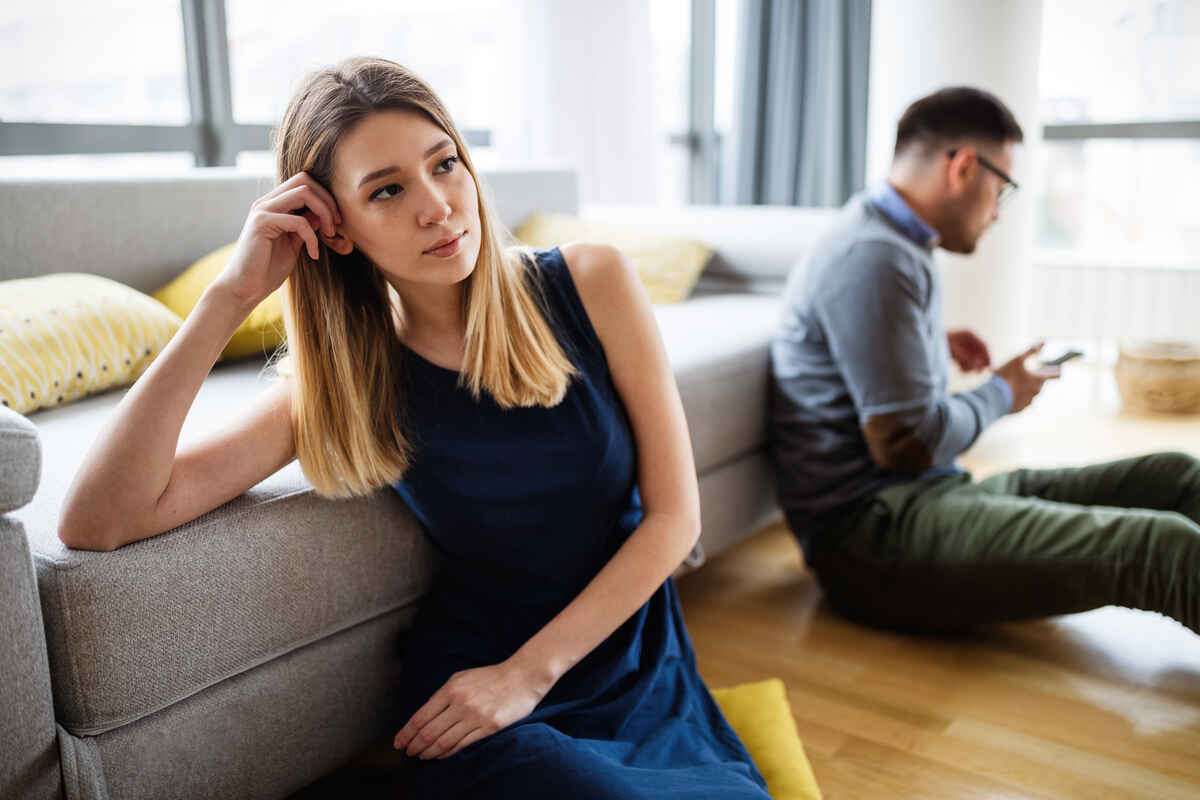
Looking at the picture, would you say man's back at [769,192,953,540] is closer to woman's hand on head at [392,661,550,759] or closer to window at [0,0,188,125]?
woman's hand on head at [392,661,550,759]

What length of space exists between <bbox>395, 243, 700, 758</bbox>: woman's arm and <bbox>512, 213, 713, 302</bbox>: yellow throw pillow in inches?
49.9

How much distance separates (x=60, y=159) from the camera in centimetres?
277

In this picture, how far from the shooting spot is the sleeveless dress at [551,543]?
3.97 feet

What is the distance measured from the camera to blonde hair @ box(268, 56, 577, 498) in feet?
3.74

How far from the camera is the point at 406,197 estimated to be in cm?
110

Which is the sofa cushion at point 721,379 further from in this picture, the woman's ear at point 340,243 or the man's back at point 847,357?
the woman's ear at point 340,243

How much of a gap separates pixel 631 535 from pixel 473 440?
0.73ft

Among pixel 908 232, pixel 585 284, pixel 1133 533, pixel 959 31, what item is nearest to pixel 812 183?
pixel 959 31

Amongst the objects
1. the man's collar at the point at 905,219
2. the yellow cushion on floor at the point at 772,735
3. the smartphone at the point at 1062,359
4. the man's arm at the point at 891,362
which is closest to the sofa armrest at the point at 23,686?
the yellow cushion on floor at the point at 772,735

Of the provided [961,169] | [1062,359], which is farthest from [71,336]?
[1062,359]

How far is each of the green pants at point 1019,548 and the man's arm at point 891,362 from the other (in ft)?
0.31

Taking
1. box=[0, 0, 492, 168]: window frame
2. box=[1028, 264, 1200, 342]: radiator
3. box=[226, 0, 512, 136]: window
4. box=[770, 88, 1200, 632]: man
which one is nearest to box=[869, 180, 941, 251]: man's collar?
box=[770, 88, 1200, 632]: man

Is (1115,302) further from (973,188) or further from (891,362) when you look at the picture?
(891,362)

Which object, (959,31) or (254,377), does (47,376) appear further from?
(959,31)
